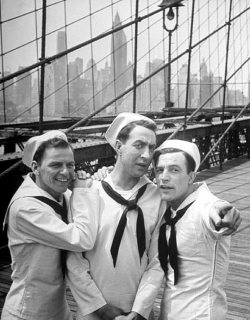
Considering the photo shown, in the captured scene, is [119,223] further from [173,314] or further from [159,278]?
[173,314]

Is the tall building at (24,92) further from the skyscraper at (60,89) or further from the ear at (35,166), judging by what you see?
Result: the ear at (35,166)

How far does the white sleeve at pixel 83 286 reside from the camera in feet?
5.55

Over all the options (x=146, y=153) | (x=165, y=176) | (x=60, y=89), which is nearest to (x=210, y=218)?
(x=165, y=176)

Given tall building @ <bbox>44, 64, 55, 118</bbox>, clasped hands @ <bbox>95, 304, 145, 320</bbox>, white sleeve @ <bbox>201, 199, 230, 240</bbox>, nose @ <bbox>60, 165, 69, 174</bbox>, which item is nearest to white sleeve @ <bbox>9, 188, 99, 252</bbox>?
nose @ <bbox>60, 165, 69, 174</bbox>

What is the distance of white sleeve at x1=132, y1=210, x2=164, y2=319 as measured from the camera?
1.71 m

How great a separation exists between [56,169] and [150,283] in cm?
57

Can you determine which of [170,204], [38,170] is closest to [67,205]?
[38,170]

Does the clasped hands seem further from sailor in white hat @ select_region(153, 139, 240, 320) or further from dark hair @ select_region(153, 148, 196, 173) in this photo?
dark hair @ select_region(153, 148, 196, 173)

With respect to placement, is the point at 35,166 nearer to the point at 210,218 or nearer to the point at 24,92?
the point at 210,218

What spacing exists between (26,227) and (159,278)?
1.77 ft

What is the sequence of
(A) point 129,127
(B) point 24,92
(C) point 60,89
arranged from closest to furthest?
(A) point 129,127, (B) point 24,92, (C) point 60,89

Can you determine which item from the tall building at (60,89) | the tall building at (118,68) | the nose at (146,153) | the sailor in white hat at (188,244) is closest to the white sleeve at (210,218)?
the sailor in white hat at (188,244)

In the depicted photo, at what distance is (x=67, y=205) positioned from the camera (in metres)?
1.88

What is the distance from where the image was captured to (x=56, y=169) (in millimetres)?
1802
